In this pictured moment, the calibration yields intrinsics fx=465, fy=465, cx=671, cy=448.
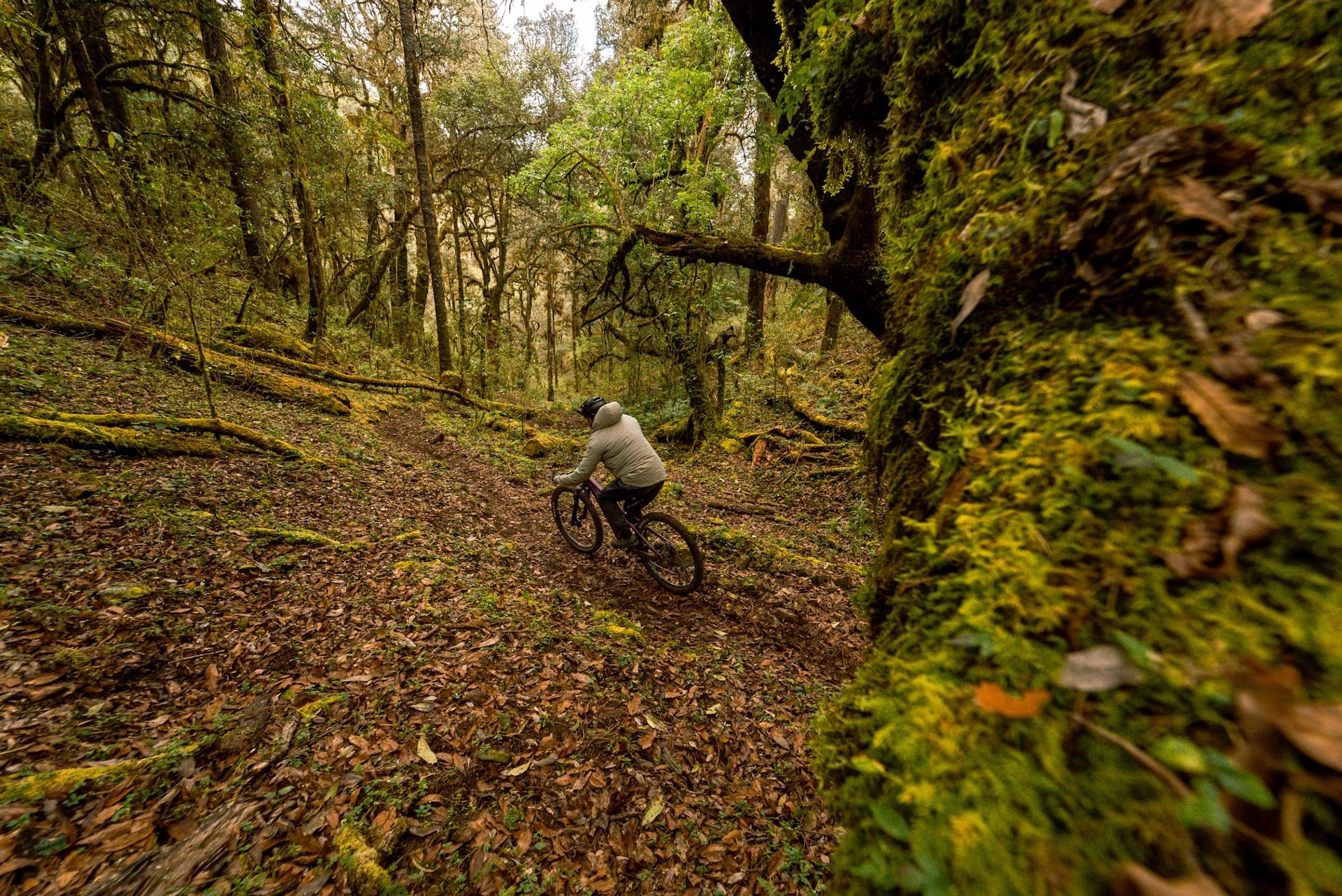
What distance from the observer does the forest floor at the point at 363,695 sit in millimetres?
2426

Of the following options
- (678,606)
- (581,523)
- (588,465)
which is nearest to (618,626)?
(678,606)

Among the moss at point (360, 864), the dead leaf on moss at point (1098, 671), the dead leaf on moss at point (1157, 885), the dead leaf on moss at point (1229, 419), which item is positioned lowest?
the moss at point (360, 864)

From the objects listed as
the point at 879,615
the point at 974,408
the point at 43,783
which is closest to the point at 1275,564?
the point at 974,408

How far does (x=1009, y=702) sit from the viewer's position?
2.39 feet

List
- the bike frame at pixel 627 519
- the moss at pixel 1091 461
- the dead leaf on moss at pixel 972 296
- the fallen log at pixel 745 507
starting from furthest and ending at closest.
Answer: the fallen log at pixel 745 507 < the bike frame at pixel 627 519 < the dead leaf on moss at pixel 972 296 < the moss at pixel 1091 461

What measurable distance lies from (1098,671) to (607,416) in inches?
204

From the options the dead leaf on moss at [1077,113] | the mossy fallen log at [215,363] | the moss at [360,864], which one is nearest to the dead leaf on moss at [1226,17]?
the dead leaf on moss at [1077,113]

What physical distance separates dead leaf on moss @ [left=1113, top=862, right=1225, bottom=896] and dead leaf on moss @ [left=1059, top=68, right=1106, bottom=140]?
4.32 ft

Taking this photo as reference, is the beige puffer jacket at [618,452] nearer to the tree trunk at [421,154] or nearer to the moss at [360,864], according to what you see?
the moss at [360,864]

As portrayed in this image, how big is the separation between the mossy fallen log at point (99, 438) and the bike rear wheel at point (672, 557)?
19.2ft

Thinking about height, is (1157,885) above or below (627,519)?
above

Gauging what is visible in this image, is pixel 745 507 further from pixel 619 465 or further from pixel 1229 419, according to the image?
pixel 1229 419

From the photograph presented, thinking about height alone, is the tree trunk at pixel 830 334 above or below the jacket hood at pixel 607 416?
above

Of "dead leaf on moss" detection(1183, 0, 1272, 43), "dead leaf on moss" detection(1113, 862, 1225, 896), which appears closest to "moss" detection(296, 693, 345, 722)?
"dead leaf on moss" detection(1113, 862, 1225, 896)
